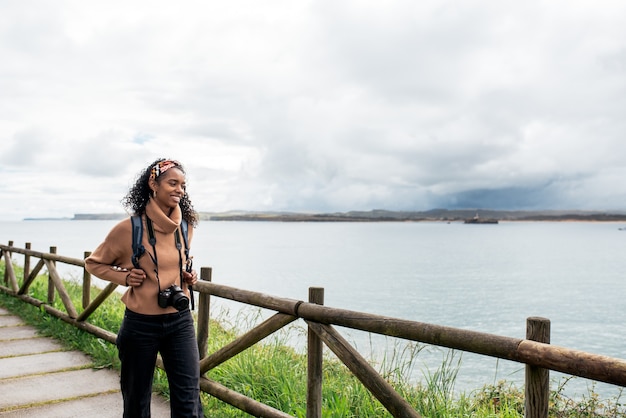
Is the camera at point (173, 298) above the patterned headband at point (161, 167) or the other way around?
the other way around

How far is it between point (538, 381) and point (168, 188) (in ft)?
7.71

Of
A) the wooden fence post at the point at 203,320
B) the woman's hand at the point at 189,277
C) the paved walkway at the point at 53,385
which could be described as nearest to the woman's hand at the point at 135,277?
the woman's hand at the point at 189,277

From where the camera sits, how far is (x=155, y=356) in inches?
130

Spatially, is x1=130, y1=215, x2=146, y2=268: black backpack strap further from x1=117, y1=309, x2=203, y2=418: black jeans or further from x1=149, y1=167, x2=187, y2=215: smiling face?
x1=117, y1=309, x2=203, y2=418: black jeans

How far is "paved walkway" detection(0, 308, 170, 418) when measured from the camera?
179 inches

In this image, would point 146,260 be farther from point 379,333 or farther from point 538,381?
point 538,381

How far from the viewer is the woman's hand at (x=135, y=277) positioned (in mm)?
3150

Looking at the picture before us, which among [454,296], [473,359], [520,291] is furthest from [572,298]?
[473,359]

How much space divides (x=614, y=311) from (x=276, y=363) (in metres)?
35.7

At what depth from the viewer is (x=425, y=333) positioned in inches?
119

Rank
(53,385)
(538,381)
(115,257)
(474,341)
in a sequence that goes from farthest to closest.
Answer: (53,385)
(115,257)
(474,341)
(538,381)

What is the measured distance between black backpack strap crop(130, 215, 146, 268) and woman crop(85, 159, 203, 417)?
0.02 m

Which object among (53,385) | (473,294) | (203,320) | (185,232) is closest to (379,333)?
(185,232)

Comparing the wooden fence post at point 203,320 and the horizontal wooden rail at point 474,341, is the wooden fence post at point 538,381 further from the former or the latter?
the wooden fence post at point 203,320
